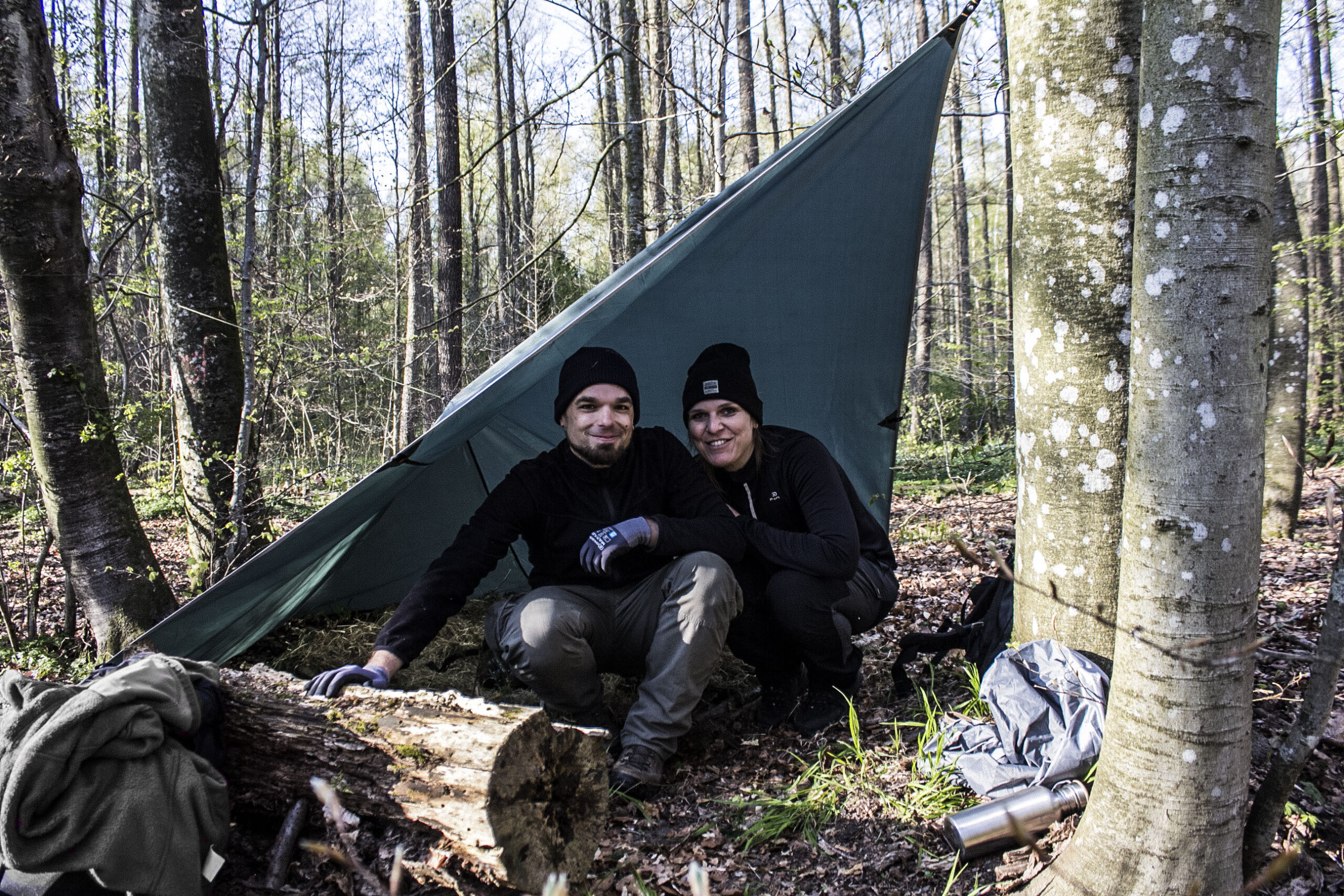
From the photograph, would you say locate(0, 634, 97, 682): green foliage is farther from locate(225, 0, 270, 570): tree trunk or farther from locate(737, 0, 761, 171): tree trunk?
locate(737, 0, 761, 171): tree trunk

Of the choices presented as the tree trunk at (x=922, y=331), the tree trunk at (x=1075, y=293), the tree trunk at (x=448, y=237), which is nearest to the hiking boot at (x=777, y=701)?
the tree trunk at (x=1075, y=293)

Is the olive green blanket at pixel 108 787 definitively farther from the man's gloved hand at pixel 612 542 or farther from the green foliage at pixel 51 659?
the green foliage at pixel 51 659

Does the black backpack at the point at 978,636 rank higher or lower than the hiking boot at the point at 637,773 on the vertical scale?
higher

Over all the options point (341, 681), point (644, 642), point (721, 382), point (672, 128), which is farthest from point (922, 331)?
point (341, 681)

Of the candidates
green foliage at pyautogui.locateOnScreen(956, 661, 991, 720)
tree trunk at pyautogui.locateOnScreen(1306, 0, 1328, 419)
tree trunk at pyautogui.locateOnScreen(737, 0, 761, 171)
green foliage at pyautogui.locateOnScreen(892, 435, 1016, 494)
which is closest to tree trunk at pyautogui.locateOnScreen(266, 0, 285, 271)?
green foliage at pyautogui.locateOnScreen(956, 661, 991, 720)

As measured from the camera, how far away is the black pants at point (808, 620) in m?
2.42

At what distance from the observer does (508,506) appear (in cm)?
256

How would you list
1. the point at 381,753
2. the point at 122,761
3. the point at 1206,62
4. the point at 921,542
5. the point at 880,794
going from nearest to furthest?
the point at 1206,62
the point at 122,761
the point at 381,753
the point at 880,794
the point at 921,542

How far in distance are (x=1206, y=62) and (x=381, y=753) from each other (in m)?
1.98

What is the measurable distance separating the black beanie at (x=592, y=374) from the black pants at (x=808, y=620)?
2.31 feet

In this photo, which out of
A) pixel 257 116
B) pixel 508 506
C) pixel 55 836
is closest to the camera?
pixel 55 836

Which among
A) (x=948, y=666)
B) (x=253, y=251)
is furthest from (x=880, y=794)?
(x=253, y=251)

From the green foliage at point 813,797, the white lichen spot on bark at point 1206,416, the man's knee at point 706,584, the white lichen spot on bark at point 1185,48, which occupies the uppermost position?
the white lichen spot on bark at point 1185,48

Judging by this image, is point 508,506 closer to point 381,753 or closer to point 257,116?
point 381,753
